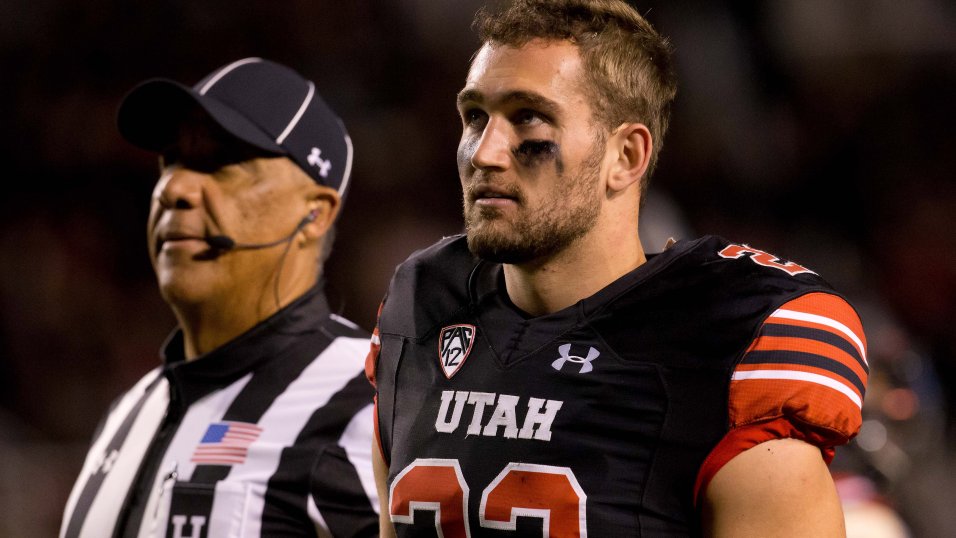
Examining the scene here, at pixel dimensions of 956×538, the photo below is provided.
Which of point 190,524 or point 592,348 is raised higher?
point 592,348

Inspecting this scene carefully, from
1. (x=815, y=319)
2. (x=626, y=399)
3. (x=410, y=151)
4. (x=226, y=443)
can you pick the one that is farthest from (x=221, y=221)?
(x=410, y=151)

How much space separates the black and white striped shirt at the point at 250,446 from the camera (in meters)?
1.93

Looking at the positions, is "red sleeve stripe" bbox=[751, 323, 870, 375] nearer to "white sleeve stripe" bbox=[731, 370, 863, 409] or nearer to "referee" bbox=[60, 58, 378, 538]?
"white sleeve stripe" bbox=[731, 370, 863, 409]

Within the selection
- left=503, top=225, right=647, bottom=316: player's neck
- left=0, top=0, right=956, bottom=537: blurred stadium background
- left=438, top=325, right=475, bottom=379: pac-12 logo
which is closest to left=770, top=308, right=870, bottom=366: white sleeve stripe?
left=503, top=225, right=647, bottom=316: player's neck

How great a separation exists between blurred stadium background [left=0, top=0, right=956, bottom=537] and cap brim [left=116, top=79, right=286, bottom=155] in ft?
9.97

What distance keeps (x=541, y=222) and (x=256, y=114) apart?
3.00ft

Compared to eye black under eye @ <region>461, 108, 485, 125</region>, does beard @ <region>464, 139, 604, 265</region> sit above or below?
below

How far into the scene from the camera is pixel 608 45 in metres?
1.63

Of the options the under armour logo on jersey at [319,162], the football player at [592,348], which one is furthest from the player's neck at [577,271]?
the under armour logo on jersey at [319,162]

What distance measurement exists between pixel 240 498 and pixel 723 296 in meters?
0.92

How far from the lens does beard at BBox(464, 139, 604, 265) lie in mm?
1571

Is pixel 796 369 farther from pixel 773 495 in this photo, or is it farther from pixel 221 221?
pixel 221 221

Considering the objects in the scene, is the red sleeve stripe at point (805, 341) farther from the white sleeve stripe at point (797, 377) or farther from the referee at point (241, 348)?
the referee at point (241, 348)

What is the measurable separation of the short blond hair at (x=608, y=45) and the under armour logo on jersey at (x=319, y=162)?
0.69 metres
